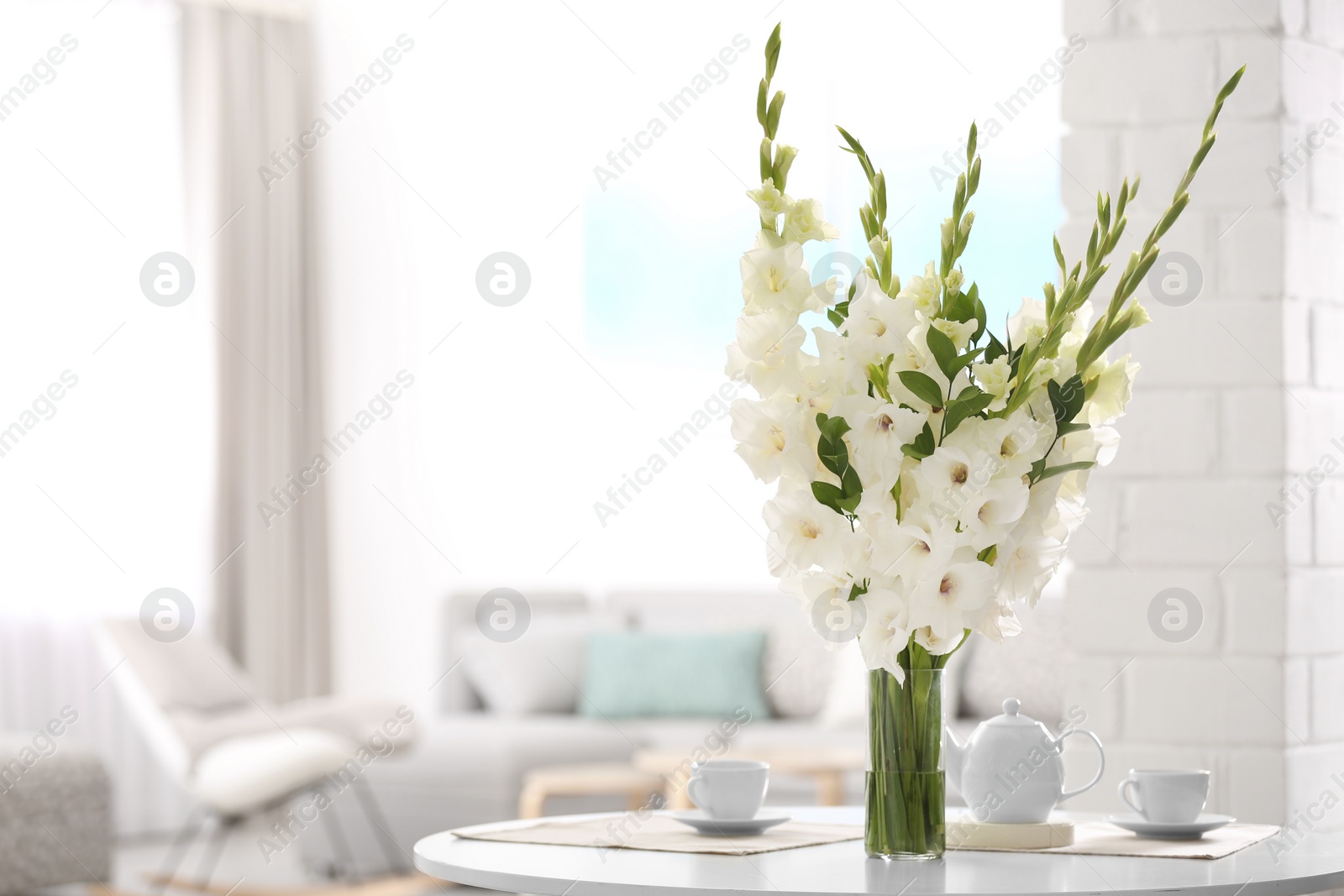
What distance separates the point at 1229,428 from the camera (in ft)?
6.07

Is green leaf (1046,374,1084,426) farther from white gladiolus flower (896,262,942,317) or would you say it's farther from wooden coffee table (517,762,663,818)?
wooden coffee table (517,762,663,818)

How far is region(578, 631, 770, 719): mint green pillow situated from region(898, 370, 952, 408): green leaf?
3794 millimetres

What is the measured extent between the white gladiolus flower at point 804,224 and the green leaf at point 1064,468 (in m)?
0.26

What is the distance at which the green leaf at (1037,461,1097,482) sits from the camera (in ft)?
4.24

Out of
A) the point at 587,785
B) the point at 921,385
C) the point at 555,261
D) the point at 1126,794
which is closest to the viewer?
the point at 921,385

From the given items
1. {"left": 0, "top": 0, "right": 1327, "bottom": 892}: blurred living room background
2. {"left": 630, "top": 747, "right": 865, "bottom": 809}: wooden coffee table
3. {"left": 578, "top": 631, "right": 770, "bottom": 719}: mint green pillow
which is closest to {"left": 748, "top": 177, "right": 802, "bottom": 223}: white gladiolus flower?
{"left": 630, "top": 747, "right": 865, "bottom": 809}: wooden coffee table

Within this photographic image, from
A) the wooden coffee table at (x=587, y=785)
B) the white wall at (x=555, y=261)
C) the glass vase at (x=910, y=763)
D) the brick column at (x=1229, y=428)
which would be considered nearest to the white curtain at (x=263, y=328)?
the white wall at (x=555, y=261)

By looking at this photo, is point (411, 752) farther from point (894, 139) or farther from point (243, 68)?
point (243, 68)

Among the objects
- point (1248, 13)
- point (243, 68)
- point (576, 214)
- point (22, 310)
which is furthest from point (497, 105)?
point (1248, 13)

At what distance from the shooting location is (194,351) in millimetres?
5949

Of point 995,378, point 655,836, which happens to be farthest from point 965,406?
point 655,836

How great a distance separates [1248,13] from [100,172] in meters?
4.74

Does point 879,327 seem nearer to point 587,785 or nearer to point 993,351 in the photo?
point 993,351

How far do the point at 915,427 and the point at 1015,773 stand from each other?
40 cm
